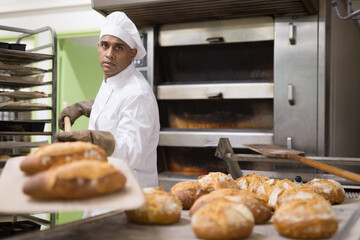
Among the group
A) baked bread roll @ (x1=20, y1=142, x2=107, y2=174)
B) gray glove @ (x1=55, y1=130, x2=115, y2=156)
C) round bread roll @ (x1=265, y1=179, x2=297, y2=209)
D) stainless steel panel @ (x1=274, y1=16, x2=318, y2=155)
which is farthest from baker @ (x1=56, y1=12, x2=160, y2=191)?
stainless steel panel @ (x1=274, y1=16, x2=318, y2=155)

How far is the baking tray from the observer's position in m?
0.79

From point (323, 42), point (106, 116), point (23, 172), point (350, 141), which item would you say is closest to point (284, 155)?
point (106, 116)

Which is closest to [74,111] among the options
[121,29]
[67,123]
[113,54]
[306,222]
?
[67,123]

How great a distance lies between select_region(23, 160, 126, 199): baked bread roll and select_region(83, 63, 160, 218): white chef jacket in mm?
959

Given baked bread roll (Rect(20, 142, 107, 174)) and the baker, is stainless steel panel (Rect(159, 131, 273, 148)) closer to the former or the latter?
the baker

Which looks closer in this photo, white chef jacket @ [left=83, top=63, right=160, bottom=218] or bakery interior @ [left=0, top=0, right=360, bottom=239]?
white chef jacket @ [left=83, top=63, right=160, bottom=218]

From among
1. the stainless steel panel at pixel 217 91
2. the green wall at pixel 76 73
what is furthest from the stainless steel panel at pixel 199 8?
the green wall at pixel 76 73

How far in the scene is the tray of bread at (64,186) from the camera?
31.9 inches

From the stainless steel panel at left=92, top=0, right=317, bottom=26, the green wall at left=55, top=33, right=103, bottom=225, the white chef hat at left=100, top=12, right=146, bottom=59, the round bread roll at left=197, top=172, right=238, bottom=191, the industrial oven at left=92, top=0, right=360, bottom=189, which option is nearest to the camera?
the round bread roll at left=197, top=172, right=238, bottom=191

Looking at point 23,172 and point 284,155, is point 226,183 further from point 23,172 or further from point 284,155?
point 23,172

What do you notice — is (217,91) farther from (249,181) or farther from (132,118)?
(249,181)

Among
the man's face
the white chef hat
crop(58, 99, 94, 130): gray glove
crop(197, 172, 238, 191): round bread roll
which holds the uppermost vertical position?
the white chef hat

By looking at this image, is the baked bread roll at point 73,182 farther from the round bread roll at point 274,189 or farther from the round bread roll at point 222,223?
the round bread roll at point 274,189

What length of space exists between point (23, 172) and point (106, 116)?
4.14 ft
